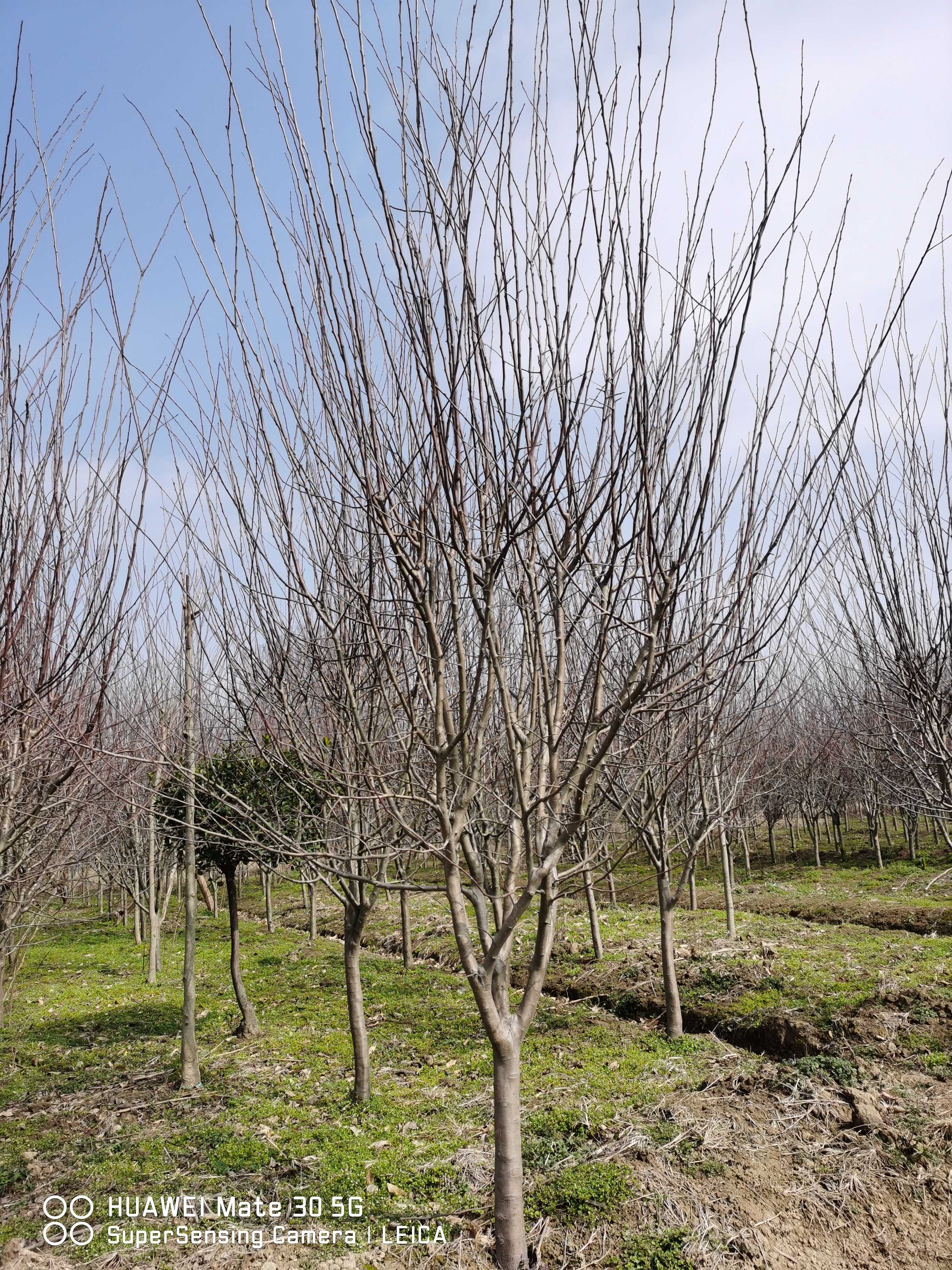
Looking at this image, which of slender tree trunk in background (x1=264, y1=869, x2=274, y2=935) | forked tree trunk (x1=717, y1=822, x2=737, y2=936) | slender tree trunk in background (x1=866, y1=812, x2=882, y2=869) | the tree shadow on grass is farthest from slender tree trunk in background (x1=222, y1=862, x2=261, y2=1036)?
slender tree trunk in background (x1=866, y1=812, x2=882, y2=869)

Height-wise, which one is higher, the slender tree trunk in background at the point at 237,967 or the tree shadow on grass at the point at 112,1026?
the slender tree trunk in background at the point at 237,967

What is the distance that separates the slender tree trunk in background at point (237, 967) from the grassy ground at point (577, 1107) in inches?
7.5

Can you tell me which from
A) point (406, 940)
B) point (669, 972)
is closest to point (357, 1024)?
point (669, 972)

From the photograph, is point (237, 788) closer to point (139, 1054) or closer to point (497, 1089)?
point (139, 1054)

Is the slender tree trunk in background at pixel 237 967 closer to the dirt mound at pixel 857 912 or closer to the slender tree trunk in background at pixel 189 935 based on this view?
the slender tree trunk in background at pixel 189 935

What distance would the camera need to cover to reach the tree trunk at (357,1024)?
5516 millimetres

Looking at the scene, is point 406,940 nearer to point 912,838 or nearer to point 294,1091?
point 294,1091

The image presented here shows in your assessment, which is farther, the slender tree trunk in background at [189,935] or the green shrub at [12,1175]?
the slender tree trunk in background at [189,935]

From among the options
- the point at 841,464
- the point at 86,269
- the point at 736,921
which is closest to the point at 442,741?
the point at 841,464

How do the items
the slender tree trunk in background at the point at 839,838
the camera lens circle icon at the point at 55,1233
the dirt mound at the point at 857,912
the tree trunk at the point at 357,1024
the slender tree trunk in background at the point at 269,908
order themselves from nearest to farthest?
1. the camera lens circle icon at the point at 55,1233
2. the tree trunk at the point at 357,1024
3. the dirt mound at the point at 857,912
4. the slender tree trunk in background at the point at 269,908
5. the slender tree trunk in background at the point at 839,838

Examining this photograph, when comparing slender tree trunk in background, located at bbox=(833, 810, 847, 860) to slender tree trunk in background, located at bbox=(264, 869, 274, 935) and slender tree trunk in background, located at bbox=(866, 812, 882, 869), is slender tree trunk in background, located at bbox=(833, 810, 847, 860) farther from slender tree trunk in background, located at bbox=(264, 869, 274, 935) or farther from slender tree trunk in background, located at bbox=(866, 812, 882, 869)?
slender tree trunk in background, located at bbox=(264, 869, 274, 935)

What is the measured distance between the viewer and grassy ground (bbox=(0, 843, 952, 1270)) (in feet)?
12.5

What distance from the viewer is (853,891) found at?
15.2 m

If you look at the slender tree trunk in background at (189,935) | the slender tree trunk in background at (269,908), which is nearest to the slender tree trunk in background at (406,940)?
the slender tree trunk in background at (189,935)
